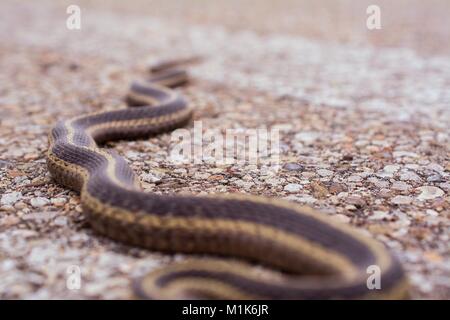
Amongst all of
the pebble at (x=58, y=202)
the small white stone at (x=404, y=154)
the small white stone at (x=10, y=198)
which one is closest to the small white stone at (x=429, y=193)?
the small white stone at (x=404, y=154)

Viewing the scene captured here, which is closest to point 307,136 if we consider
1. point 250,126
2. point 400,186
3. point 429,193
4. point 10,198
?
point 250,126

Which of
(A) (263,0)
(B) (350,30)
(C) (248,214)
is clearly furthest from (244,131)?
(A) (263,0)

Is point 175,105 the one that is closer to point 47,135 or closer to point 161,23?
point 47,135

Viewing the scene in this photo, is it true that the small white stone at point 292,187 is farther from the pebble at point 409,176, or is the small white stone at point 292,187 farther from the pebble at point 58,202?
the pebble at point 58,202

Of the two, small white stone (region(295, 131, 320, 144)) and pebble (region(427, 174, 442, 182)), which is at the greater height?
small white stone (region(295, 131, 320, 144))

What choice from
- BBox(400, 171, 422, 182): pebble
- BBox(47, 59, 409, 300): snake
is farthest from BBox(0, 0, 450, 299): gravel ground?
BBox(47, 59, 409, 300): snake

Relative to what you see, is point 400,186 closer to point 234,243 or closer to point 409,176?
point 409,176

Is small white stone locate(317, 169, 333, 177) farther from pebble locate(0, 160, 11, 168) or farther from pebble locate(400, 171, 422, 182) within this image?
pebble locate(0, 160, 11, 168)

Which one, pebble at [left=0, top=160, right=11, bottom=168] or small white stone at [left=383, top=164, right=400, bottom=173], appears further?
pebble at [left=0, top=160, right=11, bottom=168]
